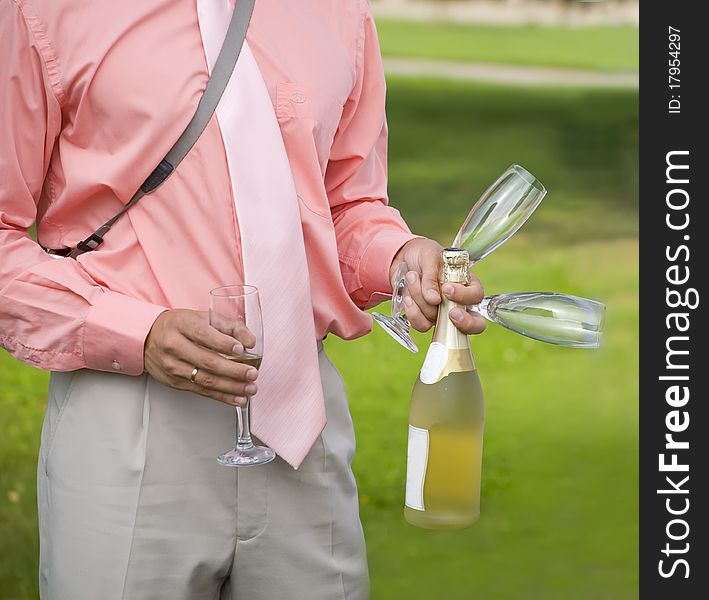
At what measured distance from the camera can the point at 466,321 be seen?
6.61 ft

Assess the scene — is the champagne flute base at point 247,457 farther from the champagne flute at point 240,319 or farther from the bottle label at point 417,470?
the bottle label at point 417,470

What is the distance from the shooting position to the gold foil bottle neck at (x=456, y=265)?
2023mm

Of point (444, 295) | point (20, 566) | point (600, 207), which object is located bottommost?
point (20, 566)

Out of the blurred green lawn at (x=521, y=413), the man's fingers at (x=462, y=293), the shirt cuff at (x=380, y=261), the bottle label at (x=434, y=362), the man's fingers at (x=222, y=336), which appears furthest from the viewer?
the blurred green lawn at (x=521, y=413)

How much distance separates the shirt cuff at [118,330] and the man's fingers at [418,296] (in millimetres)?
468

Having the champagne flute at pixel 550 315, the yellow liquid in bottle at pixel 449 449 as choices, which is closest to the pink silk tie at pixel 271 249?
the yellow liquid in bottle at pixel 449 449

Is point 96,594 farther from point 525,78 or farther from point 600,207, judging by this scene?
point 525,78

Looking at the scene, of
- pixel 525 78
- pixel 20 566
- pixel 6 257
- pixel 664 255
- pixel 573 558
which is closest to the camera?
pixel 6 257

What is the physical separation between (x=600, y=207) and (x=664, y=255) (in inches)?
213

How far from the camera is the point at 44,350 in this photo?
206 cm

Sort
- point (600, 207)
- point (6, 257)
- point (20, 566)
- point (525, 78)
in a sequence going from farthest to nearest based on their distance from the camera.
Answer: point (525, 78) → point (600, 207) → point (20, 566) → point (6, 257)

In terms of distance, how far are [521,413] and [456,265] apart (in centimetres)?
555

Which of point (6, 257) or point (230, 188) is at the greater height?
point (230, 188)

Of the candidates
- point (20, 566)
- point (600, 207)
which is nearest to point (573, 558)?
point (20, 566)
